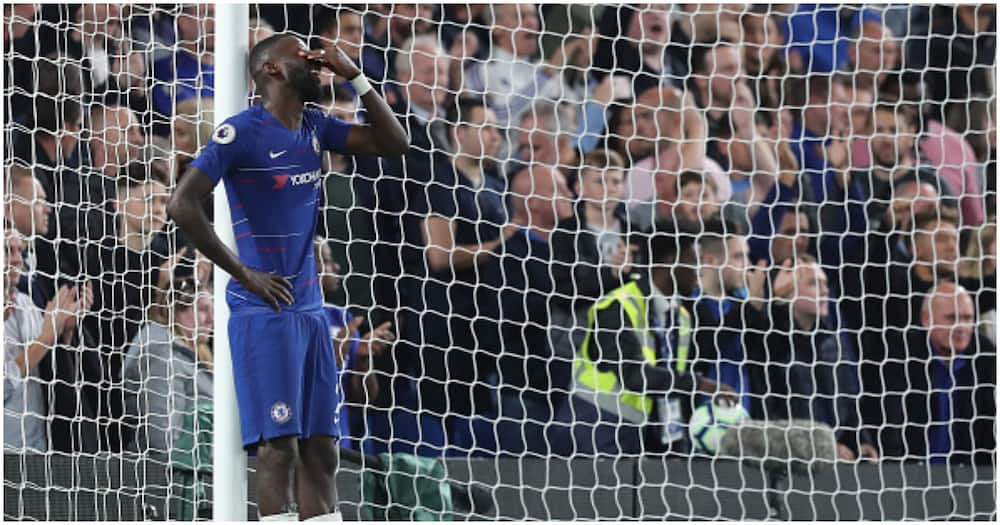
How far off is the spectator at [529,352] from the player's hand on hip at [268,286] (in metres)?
1.86

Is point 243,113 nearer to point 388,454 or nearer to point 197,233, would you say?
point 197,233

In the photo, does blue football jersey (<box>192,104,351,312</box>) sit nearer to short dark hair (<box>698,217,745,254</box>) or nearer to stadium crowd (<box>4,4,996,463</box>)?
stadium crowd (<box>4,4,996,463</box>)

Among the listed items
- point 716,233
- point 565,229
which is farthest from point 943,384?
point 565,229

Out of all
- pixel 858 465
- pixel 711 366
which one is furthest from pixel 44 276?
pixel 858 465

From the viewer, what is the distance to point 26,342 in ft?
14.6

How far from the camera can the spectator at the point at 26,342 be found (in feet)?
14.5

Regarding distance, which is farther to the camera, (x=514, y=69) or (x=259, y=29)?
(x=514, y=69)

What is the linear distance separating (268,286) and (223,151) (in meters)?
0.30

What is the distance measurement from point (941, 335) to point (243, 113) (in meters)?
2.92

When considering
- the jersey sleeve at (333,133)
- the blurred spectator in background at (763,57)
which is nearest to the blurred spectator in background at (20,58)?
the jersey sleeve at (333,133)

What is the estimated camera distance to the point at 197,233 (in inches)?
115

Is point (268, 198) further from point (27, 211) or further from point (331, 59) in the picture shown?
point (27, 211)

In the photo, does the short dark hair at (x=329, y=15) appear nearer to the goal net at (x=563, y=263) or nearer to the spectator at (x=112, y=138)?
the goal net at (x=563, y=263)

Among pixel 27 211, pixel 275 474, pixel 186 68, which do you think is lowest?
pixel 275 474
